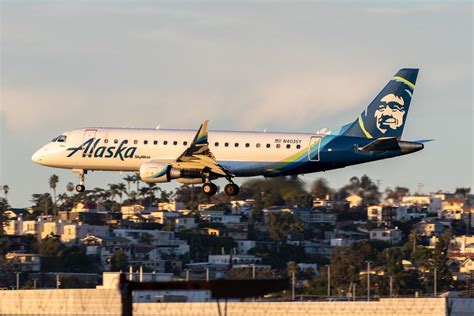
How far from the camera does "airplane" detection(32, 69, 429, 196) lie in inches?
3433

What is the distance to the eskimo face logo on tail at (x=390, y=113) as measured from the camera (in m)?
89.1

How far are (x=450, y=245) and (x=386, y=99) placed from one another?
363ft

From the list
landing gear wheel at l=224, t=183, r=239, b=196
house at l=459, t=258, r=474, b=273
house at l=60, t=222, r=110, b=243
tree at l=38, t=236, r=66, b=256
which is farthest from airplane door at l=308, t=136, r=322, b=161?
house at l=60, t=222, r=110, b=243

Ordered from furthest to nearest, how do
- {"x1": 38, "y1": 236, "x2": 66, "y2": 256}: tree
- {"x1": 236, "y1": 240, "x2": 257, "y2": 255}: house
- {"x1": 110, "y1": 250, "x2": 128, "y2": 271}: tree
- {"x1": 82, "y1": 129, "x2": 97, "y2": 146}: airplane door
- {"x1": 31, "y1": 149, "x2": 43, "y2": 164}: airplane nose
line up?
1. {"x1": 236, "y1": 240, "x2": 257, "y2": 255}: house
2. {"x1": 38, "y1": 236, "x2": 66, "y2": 256}: tree
3. {"x1": 110, "y1": 250, "x2": 128, "y2": 271}: tree
4. {"x1": 31, "y1": 149, "x2": 43, "y2": 164}: airplane nose
5. {"x1": 82, "y1": 129, "x2": 97, "y2": 146}: airplane door

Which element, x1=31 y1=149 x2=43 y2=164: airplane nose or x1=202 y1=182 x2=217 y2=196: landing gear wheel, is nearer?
x1=202 y1=182 x2=217 y2=196: landing gear wheel

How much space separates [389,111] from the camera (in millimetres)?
89500

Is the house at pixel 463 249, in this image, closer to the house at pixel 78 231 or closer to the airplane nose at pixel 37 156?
the house at pixel 78 231

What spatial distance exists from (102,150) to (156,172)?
15.9 ft

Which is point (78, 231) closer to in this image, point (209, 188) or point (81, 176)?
point (81, 176)

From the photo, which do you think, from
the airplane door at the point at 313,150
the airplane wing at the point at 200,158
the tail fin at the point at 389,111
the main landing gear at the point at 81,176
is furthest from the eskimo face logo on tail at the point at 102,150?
the tail fin at the point at 389,111

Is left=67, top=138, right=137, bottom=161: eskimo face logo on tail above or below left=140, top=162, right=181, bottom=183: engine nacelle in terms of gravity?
above

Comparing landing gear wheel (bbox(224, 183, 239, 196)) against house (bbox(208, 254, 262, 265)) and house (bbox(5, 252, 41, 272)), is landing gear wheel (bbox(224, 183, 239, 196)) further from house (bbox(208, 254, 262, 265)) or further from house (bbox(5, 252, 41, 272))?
house (bbox(208, 254, 262, 265))

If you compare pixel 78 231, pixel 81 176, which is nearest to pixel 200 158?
pixel 81 176

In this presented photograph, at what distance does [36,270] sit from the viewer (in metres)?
148
